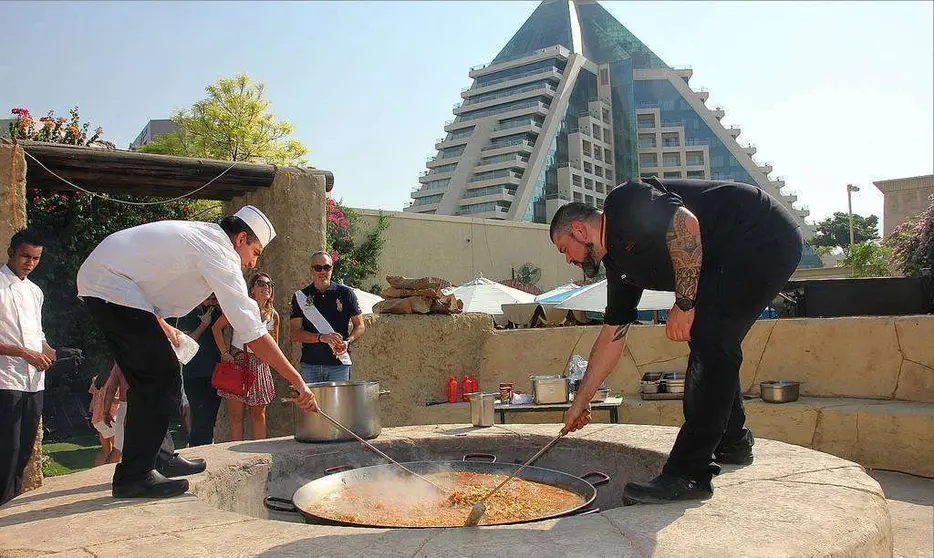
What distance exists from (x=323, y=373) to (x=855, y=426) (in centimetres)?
407

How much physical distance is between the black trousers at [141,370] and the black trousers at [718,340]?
1979 mm

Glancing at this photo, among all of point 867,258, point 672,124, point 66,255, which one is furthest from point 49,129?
point 672,124

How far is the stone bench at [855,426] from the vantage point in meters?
4.89

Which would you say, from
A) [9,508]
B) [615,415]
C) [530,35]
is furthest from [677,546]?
[530,35]

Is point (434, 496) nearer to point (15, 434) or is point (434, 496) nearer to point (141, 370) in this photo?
point (141, 370)

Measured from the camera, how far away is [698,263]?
2.40 meters

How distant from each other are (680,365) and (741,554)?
5.18m

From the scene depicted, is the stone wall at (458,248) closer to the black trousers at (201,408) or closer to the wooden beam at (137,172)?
the wooden beam at (137,172)

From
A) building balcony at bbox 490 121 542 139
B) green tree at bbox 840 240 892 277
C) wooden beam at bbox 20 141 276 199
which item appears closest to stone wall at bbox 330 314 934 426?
wooden beam at bbox 20 141 276 199

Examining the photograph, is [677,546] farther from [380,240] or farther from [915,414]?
[380,240]

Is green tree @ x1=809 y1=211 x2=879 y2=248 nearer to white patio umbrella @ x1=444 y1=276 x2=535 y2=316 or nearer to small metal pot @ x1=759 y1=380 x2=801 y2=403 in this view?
white patio umbrella @ x1=444 y1=276 x2=535 y2=316

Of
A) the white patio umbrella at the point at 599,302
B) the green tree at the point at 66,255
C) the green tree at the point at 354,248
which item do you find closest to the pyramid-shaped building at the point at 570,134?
the green tree at the point at 354,248

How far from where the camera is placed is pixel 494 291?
14703mm

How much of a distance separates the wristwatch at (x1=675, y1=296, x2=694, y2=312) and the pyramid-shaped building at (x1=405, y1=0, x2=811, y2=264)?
216 feet
